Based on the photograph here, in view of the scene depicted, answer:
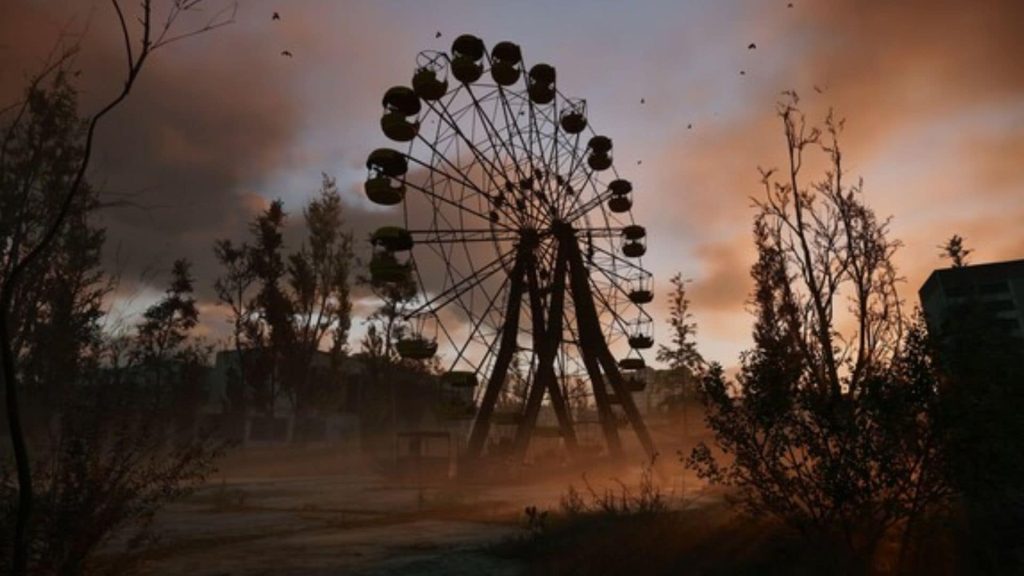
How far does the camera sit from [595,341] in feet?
76.7

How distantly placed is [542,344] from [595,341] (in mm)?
1964

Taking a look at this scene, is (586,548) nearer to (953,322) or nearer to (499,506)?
(953,322)

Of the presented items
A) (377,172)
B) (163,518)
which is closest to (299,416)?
(377,172)

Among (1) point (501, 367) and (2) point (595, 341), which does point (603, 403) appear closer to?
(2) point (595, 341)

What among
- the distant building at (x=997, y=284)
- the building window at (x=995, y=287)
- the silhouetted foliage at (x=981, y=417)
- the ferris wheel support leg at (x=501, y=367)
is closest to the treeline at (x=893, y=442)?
the silhouetted foliage at (x=981, y=417)

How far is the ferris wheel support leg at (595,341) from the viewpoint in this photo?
2292cm

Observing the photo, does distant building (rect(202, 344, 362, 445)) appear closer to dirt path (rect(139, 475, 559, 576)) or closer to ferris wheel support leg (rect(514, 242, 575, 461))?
ferris wheel support leg (rect(514, 242, 575, 461))

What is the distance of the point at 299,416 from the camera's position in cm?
4019

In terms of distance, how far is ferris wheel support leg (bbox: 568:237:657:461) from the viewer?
22.9 m

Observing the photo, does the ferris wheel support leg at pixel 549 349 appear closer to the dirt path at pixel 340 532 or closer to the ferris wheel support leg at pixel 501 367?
the ferris wheel support leg at pixel 501 367

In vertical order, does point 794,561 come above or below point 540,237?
below

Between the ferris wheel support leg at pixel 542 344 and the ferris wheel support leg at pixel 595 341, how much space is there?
21.8 inches

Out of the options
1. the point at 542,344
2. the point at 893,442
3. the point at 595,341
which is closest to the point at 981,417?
the point at 893,442

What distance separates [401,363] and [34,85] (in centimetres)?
4226
